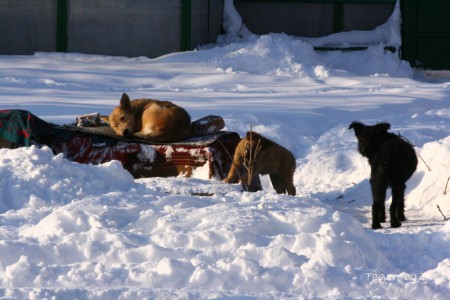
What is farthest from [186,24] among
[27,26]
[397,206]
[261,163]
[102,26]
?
[397,206]

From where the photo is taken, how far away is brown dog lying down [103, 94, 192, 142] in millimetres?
12695

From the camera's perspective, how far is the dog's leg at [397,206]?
33.5 ft

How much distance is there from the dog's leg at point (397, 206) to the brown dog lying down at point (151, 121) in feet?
10.0

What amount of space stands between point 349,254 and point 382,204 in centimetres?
275

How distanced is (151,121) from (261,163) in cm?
176

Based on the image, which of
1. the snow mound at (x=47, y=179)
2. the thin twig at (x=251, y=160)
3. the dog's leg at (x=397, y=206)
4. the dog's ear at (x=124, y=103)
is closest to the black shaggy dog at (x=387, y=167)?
the dog's leg at (x=397, y=206)

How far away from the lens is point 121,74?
2094 cm

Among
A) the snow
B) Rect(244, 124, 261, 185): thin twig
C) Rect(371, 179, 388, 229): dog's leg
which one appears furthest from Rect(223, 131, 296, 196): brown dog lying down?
Rect(371, 179, 388, 229): dog's leg

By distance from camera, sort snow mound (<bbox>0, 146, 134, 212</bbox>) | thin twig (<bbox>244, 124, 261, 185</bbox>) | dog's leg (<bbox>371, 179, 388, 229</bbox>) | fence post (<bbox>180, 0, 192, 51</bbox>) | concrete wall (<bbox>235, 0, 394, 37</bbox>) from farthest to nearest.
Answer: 1. concrete wall (<bbox>235, 0, 394, 37</bbox>)
2. fence post (<bbox>180, 0, 192, 51</bbox>)
3. thin twig (<bbox>244, 124, 261, 185</bbox>)
4. dog's leg (<bbox>371, 179, 388, 229</bbox>)
5. snow mound (<bbox>0, 146, 134, 212</bbox>)

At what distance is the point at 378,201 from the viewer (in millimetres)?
10312

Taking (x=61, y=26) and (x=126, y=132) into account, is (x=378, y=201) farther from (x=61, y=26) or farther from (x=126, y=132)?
(x=61, y=26)

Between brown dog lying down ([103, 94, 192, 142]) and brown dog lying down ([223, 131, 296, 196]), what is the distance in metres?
1.08

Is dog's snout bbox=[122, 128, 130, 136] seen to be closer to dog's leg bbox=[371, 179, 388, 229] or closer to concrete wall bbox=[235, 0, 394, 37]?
dog's leg bbox=[371, 179, 388, 229]

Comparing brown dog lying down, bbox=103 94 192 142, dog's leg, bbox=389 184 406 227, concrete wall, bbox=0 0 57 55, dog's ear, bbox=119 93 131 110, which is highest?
concrete wall, bbox=0 0 57 55
